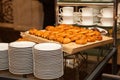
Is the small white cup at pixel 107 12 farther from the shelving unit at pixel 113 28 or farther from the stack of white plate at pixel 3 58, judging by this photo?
the stack of white plate at pixel 3 58

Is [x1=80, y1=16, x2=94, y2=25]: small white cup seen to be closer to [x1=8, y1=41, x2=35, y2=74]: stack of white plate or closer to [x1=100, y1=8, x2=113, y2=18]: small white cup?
[x1=100, y1=8, x2=113, y2=18]: small white cup

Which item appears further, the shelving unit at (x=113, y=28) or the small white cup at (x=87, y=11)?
the small white cup at (x=87, y=11)

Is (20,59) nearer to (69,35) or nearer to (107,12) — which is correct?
(69,35)

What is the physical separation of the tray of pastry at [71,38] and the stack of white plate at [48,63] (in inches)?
5.5

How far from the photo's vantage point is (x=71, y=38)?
3.81 ft

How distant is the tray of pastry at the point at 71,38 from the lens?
3.56 feet

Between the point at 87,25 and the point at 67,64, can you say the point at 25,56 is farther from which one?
the point at 87,25

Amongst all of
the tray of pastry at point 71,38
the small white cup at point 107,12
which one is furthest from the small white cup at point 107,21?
the tray of pastry at point 71,38

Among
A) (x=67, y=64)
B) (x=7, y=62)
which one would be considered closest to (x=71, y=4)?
(x=67, y=64)

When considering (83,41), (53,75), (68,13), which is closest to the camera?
(53,75)

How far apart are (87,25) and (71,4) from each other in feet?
0.62

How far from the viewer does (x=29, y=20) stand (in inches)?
104

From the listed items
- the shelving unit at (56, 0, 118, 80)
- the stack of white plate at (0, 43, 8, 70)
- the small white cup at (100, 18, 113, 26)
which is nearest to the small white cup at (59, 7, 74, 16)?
the shelving unit at (56, 0, 118, 80)

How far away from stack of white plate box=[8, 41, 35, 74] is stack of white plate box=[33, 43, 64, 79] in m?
0.04
